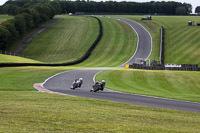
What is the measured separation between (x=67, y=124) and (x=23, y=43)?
3721 inches

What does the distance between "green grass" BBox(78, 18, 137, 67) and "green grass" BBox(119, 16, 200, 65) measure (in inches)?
218

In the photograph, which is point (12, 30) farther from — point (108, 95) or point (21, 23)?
point (108, 95)

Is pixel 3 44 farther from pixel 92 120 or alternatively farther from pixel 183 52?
pixel 92 120

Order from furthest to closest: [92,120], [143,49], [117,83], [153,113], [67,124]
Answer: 1. [143,49]
2. [117,83]
3. [153,113]
4. [92,120]
5. [67,124]

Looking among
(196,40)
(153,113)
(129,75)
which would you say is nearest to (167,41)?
(196,40)

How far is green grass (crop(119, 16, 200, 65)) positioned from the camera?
82.6 m

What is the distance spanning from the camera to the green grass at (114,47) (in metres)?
82.5

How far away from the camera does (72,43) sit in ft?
336

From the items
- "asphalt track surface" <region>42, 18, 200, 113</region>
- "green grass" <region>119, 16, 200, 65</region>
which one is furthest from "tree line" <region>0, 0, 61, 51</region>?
"asphalt track surface" <region>42, 18, 200, 113</region>

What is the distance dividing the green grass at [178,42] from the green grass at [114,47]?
5539 millimetres

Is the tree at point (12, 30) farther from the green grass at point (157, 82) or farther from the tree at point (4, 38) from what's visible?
the green grass at point (157, 82)

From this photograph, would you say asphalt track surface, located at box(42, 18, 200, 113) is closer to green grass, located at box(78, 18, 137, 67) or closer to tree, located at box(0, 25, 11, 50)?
green grass, located at box(78, 18, 137, 67)

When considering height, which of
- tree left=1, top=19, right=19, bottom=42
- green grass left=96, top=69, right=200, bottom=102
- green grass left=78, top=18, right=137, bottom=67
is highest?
tree left=1, top=19, right=19, bottom=42

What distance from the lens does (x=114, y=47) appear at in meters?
97.2
